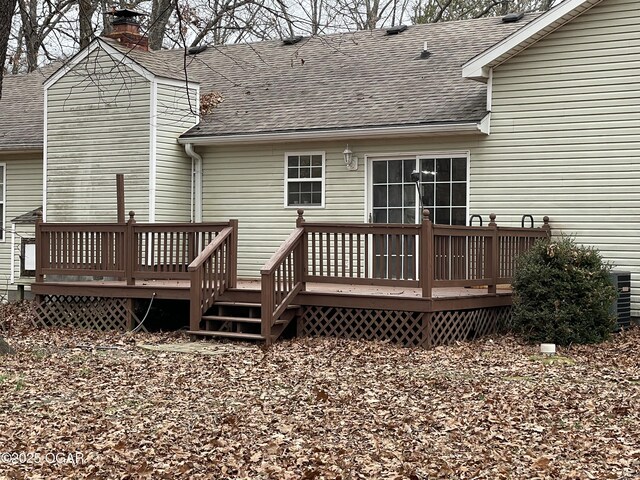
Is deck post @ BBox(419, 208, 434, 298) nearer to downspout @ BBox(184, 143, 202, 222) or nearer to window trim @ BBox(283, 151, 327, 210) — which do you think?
window trim @ BBox(283, 151, 327, 210)

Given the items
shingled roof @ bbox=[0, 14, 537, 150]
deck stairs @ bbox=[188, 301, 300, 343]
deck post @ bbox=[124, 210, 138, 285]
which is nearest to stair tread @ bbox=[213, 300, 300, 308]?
deck stairs @ bbox=[188, 301, 300, 343]

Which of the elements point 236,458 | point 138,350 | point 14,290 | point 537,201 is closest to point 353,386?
point 236,458

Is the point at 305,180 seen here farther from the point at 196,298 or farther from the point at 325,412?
the point at 325,412

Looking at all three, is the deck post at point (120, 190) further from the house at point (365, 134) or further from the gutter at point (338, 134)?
the gutter at point (338, 134)

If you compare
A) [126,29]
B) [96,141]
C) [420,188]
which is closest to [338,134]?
[420,188]

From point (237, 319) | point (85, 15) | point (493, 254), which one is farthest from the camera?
point (493, 254)

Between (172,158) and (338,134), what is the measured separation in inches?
127

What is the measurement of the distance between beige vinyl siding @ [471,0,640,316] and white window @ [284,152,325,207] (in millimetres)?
2739

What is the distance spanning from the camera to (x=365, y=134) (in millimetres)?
15180

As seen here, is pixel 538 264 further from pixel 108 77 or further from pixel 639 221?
pixel 108 77

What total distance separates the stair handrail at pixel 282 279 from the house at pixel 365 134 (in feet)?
10.1

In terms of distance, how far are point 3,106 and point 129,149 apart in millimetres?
5606

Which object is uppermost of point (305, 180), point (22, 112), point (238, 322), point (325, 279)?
point (22, 112)

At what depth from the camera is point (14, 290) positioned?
18969 mm
